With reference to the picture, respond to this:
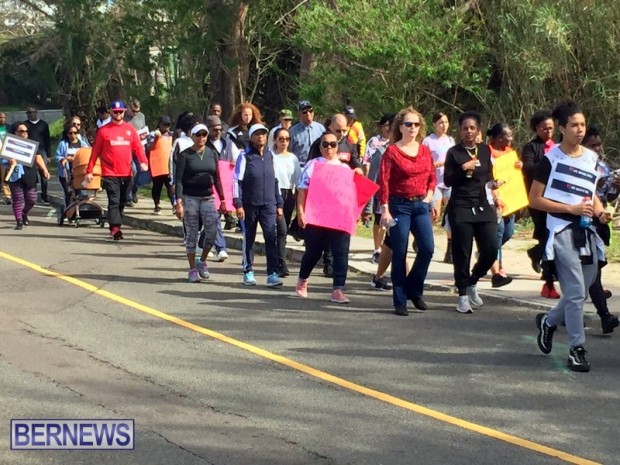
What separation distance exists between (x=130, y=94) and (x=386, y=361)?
21.7 meters

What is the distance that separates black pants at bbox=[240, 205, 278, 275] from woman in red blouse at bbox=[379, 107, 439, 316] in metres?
2.05

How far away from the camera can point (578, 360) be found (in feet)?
30.6

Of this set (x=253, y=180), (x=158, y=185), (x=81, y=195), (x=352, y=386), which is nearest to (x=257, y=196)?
(x=253, y=180)

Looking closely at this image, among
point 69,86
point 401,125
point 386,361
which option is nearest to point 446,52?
point 401,125

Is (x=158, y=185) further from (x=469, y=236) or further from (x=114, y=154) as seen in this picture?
(x=469, y=236)

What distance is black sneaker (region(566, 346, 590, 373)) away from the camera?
30.5ft

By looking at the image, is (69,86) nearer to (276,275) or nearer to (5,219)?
(5,219)

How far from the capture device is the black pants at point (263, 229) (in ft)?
44.5

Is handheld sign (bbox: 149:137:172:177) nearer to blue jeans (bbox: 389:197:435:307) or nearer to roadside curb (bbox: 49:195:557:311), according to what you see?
roadside curb (bbox: 49:195:557:311)

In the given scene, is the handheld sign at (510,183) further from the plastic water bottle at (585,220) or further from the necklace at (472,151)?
the plastic water bottle at (585,220)

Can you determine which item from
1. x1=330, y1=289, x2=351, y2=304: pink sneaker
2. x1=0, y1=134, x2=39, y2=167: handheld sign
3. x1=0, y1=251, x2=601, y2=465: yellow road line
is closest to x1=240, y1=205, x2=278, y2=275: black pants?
x1=330, y1=289, x2=351, y2=304: pink sneaker

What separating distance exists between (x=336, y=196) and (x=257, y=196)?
3.97ft

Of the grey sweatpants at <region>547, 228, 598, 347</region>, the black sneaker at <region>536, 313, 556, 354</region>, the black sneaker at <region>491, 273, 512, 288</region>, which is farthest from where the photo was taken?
the black sneaker at <region>491, 273, 512, 288</region>

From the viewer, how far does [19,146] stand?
1920cm
